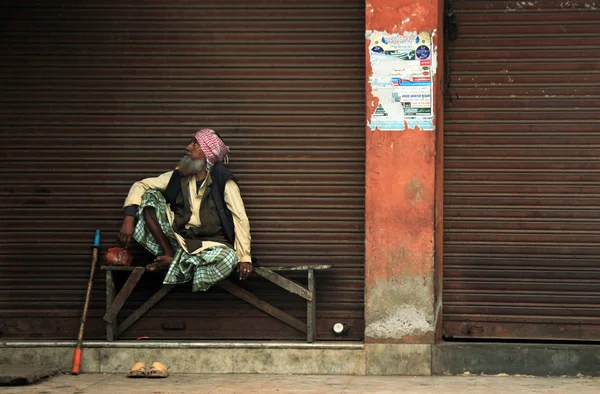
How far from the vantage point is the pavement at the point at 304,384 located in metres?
7.96

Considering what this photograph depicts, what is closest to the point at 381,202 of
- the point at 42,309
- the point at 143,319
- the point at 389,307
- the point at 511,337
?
the point at 389,307

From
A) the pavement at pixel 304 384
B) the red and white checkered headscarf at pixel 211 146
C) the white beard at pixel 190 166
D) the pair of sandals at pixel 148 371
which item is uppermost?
the red and white checkered headscarf at pixel 211 146

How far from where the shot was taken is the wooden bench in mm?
8852

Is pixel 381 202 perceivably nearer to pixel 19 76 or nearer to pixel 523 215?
pixel 523 215

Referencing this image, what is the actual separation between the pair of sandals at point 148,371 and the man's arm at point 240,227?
979 mm

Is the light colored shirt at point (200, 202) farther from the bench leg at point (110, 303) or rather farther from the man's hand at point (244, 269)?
the bench leg at point (110, 303)

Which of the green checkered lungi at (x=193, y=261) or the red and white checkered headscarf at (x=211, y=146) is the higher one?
the red and white checkered headscarf at (x=211, y=146)

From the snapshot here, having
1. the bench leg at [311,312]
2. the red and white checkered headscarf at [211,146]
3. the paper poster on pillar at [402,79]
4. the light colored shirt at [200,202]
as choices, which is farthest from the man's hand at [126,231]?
the paper poster on pillar at [402,79]

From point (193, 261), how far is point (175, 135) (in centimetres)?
118

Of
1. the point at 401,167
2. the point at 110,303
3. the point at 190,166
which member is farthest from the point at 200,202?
the point at 401,167

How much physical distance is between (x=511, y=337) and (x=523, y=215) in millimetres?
1024

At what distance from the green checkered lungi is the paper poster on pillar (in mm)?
1646

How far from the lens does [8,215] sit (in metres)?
9.23

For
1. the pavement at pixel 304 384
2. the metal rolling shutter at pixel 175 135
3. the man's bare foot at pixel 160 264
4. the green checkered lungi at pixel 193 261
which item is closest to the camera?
the pavement at pixel 304 384
